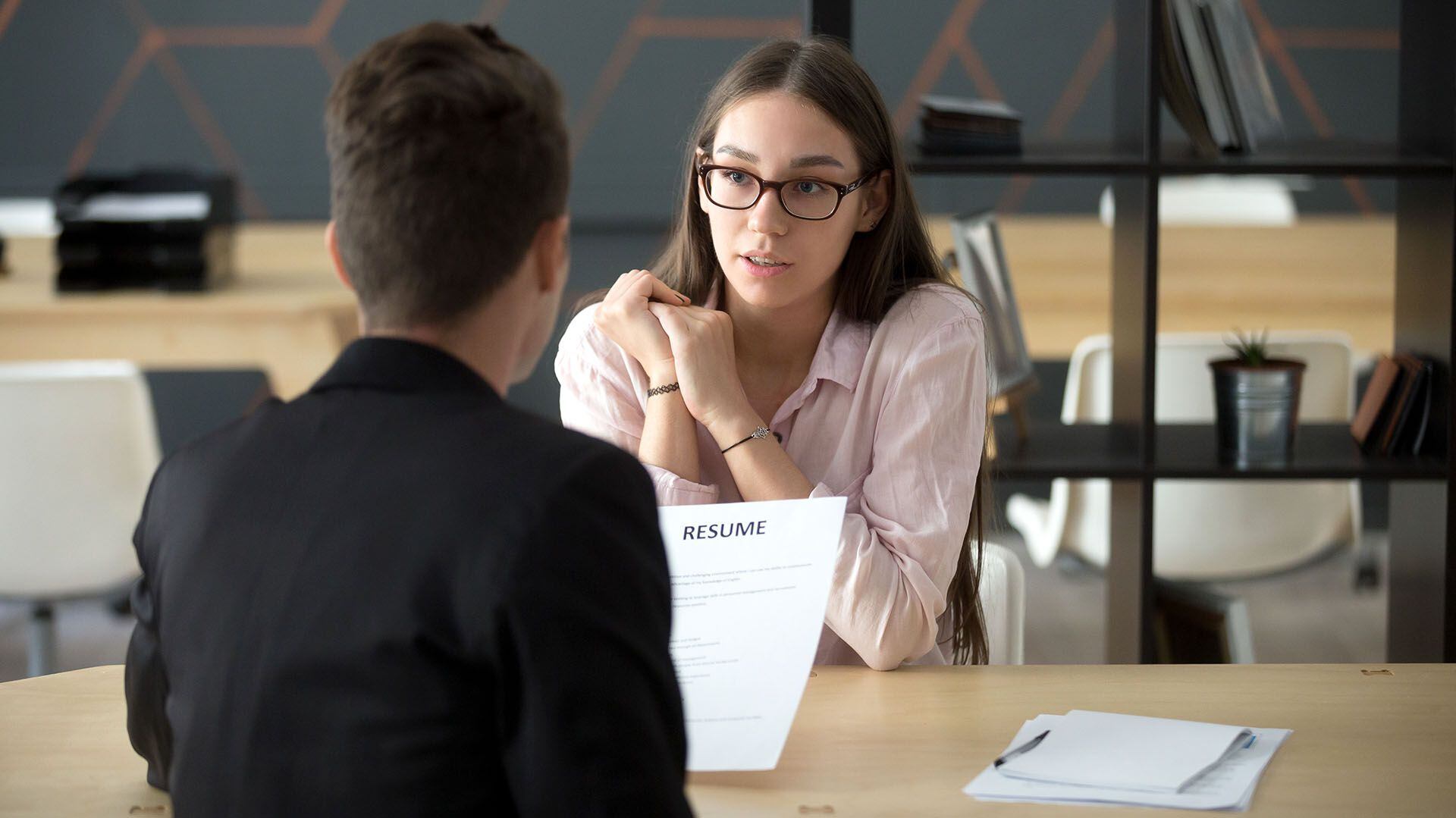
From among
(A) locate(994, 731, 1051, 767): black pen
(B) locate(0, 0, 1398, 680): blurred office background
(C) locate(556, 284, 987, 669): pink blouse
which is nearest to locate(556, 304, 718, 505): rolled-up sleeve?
(C) locate(556, 284, 987, 669): pink blouse

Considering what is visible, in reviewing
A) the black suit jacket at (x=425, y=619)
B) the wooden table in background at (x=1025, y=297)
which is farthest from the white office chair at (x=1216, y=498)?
the black suit jacket at (x=425, y=619)

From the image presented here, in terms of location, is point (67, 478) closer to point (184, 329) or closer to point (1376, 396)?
point (184, 329)

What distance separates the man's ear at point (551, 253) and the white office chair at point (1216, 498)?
2.02 m

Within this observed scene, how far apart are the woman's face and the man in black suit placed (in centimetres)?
77

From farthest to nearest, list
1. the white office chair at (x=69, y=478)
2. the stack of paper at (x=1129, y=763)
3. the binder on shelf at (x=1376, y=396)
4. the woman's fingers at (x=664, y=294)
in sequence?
1. the white office chair at (x=69, y=478)
2. the binder on shelf at (x=1376, y=396)
3. the woman's fingers at (x=664, y=294)
4. the stack of paper at (x=1129, y=763)

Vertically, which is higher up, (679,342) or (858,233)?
(858,233)

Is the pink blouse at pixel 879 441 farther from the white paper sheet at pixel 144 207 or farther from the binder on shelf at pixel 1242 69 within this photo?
the white paper sheet at pixel 144 207

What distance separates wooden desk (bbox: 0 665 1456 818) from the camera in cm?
114

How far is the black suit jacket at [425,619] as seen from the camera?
2.34 feet

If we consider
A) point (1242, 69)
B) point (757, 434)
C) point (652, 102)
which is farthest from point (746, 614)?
point (652, 102)

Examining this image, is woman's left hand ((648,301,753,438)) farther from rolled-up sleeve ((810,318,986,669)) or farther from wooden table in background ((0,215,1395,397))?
wooden table in background ((0,215,1395,397))

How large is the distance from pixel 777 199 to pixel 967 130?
777 millimetres

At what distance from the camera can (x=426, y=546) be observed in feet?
2.37

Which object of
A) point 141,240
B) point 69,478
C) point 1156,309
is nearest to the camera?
point 1156,309
